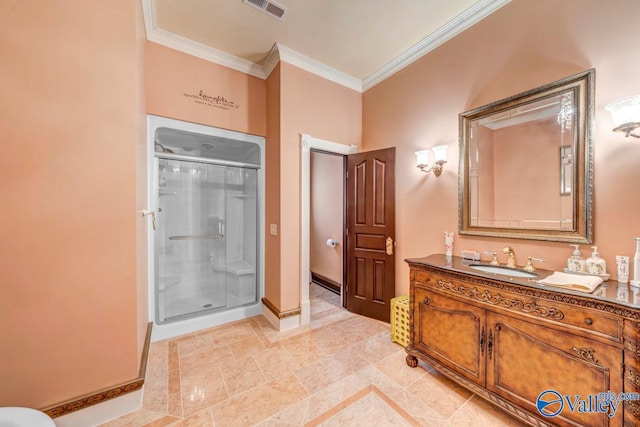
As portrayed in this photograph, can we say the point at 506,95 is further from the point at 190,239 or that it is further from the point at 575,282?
the point at 190,239

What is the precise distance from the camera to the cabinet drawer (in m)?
1.13

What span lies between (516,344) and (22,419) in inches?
101

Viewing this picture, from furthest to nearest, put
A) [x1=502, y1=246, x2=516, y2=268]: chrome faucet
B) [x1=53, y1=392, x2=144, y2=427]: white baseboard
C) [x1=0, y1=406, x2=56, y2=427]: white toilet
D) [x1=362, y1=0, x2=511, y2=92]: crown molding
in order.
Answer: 1. [x1=362, y1=0, x2=511, y2=92]: crown molding
2. [x1=502, y1=246, x2=516, y2=268]: chrome faucet
3. [x1=53, y1=392, x2=144, y2=427]: white baseboard
4. [x1=0, y1=406, x2=56, y2=427]: white toilet

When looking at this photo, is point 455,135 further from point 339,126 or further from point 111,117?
point 111,117

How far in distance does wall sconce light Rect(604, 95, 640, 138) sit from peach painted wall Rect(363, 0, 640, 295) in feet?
0.38

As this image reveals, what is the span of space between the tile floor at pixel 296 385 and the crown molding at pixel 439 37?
122 inches

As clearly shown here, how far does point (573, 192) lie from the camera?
5.24 feet

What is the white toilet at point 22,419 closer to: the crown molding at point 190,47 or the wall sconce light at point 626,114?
the crown molding at point 190,47

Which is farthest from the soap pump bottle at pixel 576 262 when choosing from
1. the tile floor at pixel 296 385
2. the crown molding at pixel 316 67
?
the crown molding at pixel 316 67

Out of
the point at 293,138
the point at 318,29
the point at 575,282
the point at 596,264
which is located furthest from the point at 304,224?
the point at 596,264

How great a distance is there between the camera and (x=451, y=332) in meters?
1.75

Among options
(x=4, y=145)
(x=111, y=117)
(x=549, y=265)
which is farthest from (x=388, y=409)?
(x=4, y=145)

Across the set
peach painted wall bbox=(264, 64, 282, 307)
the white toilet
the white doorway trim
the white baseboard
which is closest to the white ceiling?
peach painted wall bbox=(264, 64, 282, 307)

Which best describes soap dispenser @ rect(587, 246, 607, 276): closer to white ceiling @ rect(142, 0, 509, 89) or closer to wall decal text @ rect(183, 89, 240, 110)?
white ceiling @ rect(142, 0, 509, 89)
